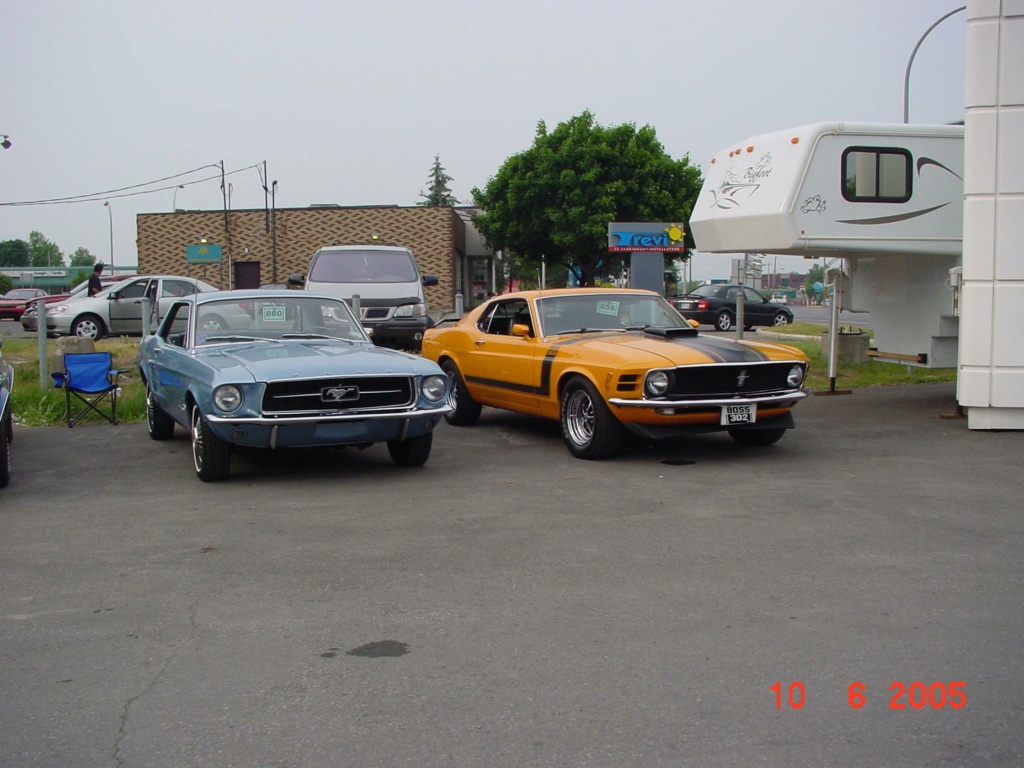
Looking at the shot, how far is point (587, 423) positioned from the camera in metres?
9.16

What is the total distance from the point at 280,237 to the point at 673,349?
3274 centimetres

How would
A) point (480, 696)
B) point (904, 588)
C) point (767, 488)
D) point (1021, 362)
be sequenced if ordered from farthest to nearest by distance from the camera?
point (1021, 362) < point (767, 488) < point (904, 588) < point (480, 696)

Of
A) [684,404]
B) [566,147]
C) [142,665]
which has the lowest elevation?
[142,665]

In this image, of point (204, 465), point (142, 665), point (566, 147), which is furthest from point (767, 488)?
point (566, 147)

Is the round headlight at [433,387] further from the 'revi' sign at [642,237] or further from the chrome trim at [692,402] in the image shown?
the 'revi' sign at [642,237]

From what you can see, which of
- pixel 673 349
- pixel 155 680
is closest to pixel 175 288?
pixel 673 349

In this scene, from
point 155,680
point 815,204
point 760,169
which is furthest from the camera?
point 760,169

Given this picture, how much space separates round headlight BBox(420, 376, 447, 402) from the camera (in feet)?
27.1

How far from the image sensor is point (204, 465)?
804 cm

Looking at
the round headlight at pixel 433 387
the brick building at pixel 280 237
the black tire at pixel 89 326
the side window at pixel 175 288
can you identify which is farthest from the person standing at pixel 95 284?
the brick building at pixel 280 237

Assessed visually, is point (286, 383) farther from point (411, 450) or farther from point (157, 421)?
point (157, 421)

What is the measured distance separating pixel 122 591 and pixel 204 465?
2.89m

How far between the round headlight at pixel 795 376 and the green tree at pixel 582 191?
3095cm

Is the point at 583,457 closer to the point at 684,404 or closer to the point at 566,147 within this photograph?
the point at 684,404
